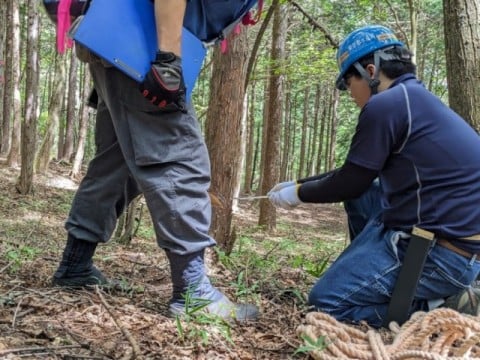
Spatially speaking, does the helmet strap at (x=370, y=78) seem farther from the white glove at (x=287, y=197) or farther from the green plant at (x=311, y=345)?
the green plant at (x=311, y=345)

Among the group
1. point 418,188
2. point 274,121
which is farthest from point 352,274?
point 274,121

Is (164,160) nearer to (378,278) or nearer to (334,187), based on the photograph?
(334,187)

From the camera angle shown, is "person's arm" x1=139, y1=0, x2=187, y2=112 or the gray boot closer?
"person's arm" x1=139, y1=0, x2=187, y2=112

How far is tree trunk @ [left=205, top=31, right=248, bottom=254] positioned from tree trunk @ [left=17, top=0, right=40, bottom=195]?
18.6 feet

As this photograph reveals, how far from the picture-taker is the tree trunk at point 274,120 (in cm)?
921

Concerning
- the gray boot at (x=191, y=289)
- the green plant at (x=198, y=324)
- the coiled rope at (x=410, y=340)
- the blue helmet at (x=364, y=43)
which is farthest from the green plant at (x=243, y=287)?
the blue helmet at (x=364, y=43)

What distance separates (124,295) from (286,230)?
8.94 m

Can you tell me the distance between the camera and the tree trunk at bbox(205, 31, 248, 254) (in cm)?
382

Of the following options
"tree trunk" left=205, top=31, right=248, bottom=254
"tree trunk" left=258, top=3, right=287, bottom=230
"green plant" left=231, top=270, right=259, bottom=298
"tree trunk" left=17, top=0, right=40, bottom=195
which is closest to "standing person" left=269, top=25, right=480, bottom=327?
"green plant" left=231, top=270, right=259, bottom=298

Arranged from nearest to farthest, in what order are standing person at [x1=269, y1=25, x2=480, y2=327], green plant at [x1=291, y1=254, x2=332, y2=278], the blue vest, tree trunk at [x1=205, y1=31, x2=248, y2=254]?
1. the blue vest
2. standing person at [x1=269, y1=25, x2=480, y2=327]
3. green plant at [x1=291, y1=254, x2=332, y2=278]
4. tree trunk at [x1=205, y1=31, x2=248, y2=254]

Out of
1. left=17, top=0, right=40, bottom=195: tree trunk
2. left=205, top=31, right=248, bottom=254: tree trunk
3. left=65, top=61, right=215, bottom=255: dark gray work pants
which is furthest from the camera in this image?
left=17, top=0, right=40, bottom=195: tree trunk

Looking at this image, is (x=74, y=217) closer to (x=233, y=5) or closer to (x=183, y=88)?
(x=183, y=88)

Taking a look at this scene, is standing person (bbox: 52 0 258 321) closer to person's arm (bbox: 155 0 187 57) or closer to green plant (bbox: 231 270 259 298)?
person's arm (bbox: 155 0 187 57)

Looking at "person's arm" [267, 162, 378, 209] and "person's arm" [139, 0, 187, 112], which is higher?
"person's arm" [139, 0, 187, 112]
